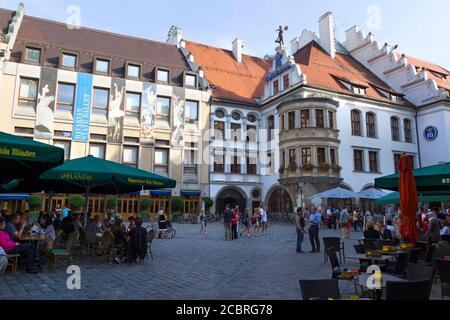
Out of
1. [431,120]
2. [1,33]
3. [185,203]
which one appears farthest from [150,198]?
[431,120]

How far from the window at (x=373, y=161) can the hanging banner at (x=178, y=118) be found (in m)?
18.3

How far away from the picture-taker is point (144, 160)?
33.0m

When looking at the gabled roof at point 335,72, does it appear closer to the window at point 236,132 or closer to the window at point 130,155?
the window at point 236,132

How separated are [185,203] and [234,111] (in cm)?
1069

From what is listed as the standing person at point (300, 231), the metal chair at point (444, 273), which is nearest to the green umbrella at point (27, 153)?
the metal chair at point (444, 273)

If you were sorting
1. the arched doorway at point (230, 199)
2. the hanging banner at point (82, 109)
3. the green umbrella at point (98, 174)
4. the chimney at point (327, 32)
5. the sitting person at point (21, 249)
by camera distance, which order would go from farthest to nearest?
the chimney at point (327, 32) < the arched doorway at point (230, 199) < the hanging banner at point (82, 109) < the green umbrella at point (98, 174) < the sitting person at point (21, 249)

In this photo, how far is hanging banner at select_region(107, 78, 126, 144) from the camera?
105 feet

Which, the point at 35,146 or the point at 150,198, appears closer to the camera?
the point at 35,146

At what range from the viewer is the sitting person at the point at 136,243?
33.0 feet

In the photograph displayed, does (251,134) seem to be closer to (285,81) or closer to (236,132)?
(236,132)

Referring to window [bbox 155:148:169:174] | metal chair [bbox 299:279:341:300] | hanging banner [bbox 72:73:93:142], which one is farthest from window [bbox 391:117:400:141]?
metal chair [bbox 299:279:341:300]

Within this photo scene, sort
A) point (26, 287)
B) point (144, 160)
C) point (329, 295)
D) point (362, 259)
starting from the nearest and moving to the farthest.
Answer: point (329, 295), point (26, 287), point (362, 259), point (144, 160)

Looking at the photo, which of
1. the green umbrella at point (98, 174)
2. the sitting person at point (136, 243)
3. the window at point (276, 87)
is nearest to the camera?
the green umbrella at point (98, 174)

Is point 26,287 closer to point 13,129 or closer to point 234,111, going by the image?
point 13,129
